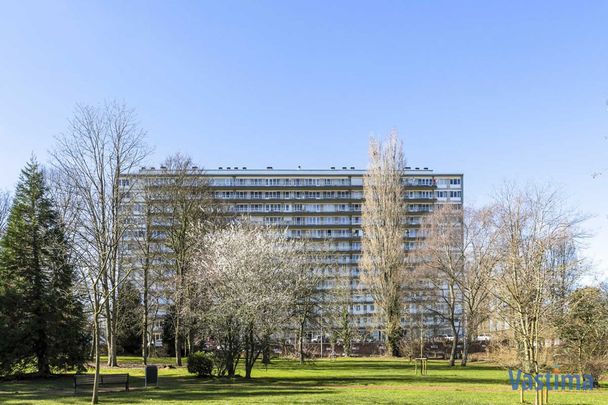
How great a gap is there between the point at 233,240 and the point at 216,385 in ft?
30.3

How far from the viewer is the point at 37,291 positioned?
30750 mm

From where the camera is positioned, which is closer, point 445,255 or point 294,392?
point 294,392

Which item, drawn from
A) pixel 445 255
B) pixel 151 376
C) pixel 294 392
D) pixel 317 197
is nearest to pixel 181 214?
pixel 151 376

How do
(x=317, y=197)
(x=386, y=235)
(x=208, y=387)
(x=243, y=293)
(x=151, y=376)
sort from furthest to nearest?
(x=317, y=197), (x=386, y=235), (x=243, y=293), (x=151, y=376), (x=208, y=387)

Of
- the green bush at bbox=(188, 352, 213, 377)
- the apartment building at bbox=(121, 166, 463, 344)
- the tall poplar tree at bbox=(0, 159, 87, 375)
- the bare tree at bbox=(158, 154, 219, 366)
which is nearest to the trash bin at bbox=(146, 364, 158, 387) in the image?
the green bush at bbox=(188, 352, 213, 377)

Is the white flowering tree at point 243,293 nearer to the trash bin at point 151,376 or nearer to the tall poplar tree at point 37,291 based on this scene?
the trash bin at point 151,376

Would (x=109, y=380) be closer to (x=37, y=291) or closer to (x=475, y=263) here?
(x=37, y=291)

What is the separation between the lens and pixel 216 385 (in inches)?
1012

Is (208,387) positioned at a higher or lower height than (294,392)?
lower

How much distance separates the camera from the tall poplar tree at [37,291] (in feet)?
96.8

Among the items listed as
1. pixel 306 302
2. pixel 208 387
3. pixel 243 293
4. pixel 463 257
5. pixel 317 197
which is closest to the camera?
pixel 208 387

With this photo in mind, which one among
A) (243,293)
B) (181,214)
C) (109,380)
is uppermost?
(181,214)

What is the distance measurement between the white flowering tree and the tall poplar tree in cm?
718

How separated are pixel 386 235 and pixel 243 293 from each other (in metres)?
31.5
